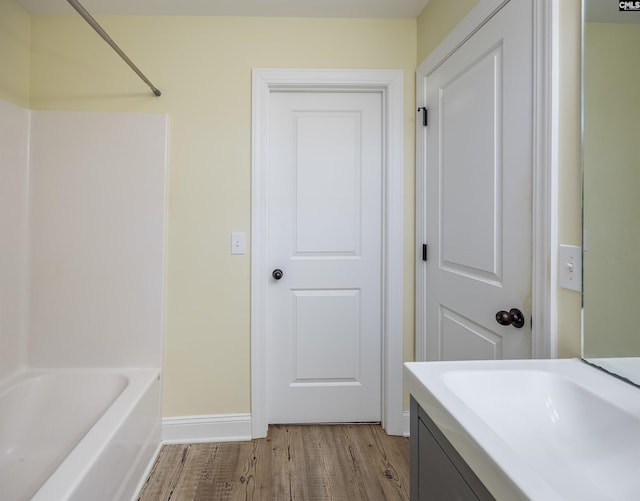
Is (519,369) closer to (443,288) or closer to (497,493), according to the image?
(497,493)

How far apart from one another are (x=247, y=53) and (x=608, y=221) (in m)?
1.80

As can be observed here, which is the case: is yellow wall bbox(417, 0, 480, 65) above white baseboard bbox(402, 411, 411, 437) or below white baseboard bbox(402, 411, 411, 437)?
above

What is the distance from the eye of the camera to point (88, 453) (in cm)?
120

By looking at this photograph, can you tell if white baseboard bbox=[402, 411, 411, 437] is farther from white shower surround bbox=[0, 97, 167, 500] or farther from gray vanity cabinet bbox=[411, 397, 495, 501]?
white shower surround bbox=[0, 97, 167, 500]

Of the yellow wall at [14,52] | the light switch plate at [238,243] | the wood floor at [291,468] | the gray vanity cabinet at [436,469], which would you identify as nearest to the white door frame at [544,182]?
the gray vanity cabinet at [436,469]

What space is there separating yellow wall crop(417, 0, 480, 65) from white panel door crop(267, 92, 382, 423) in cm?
→ 35

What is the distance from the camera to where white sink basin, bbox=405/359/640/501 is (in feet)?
1.83

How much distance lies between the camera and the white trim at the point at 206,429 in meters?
1.93

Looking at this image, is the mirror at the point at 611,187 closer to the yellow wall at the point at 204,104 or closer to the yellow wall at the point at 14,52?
the yellow wall at the point at 204,104

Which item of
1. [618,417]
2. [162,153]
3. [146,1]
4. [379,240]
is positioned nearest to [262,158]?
[162,153]

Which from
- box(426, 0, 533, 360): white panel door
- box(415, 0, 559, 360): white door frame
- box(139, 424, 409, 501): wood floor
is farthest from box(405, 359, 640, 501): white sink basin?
box(139, 424, 409, 501): wood floor

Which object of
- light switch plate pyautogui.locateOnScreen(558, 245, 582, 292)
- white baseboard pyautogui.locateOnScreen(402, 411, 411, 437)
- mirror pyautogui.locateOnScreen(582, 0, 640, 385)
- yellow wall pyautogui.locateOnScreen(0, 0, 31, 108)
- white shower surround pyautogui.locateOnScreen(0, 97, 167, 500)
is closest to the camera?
mirror pyautogui.locateOnScreen(582, 0, 640, 385)

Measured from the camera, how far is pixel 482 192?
1.39 m

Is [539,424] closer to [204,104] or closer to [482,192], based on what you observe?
[482,192]
